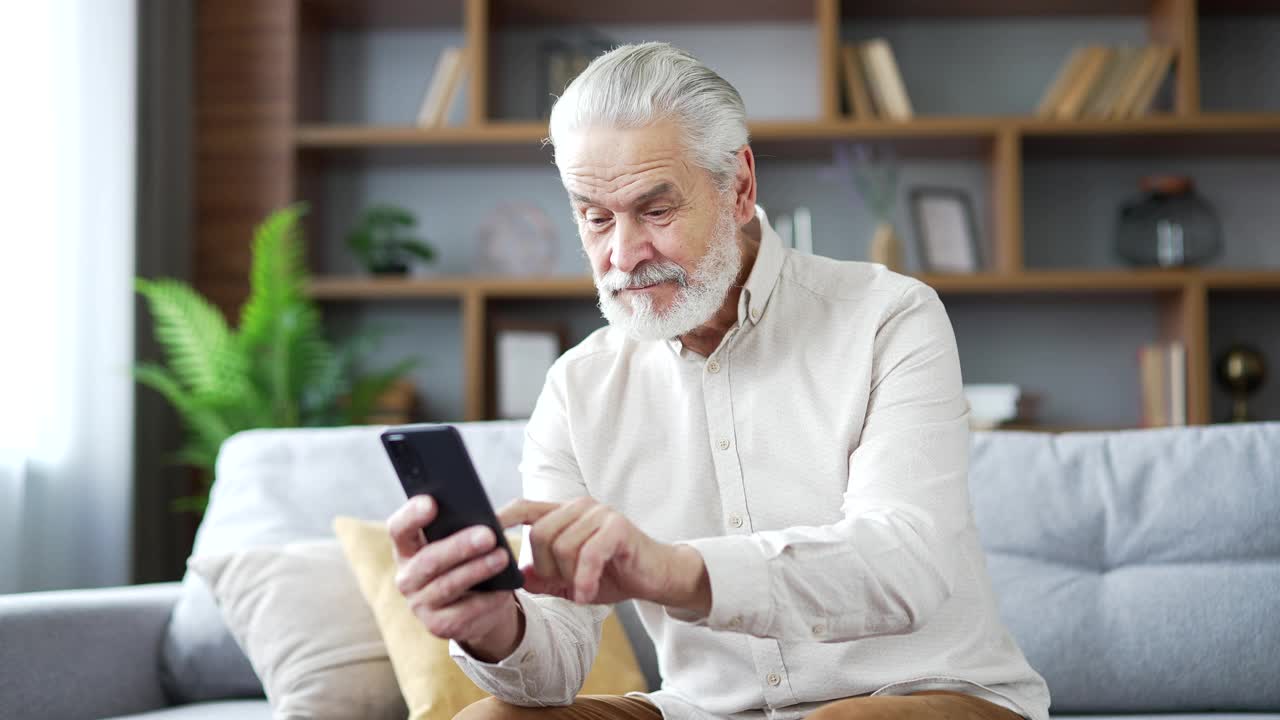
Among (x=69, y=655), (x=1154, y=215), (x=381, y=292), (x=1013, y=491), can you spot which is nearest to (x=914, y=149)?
(x=1154, y=215)

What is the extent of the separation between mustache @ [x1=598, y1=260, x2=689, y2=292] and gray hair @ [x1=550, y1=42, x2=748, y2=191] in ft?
0.37

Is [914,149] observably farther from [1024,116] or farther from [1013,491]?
[1013,491]

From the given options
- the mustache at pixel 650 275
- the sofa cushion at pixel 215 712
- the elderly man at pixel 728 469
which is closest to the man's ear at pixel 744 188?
the elderly man at pixel 728 469

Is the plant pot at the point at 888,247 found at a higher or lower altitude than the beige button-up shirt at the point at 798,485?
higher

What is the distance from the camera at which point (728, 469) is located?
53.0 inches

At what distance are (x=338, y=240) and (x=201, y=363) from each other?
30.8 inches

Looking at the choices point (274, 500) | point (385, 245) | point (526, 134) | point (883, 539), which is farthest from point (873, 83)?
point (883, 539)

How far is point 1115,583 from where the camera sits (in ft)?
5.96

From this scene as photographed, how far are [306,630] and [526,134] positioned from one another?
1851 mm

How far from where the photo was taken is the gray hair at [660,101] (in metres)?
1.27

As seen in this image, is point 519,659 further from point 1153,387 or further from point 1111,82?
point 1111,82

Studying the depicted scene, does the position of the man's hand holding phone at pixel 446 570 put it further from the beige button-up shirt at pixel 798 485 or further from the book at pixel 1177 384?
the book at pixel 1177 384

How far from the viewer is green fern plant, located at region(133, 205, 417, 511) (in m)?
2.95

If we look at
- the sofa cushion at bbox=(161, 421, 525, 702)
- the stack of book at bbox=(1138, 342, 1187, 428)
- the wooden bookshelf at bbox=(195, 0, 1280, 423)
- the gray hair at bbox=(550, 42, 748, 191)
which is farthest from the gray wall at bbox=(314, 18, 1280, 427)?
the gray hair at bbox=(550, 42, 748, 191)
